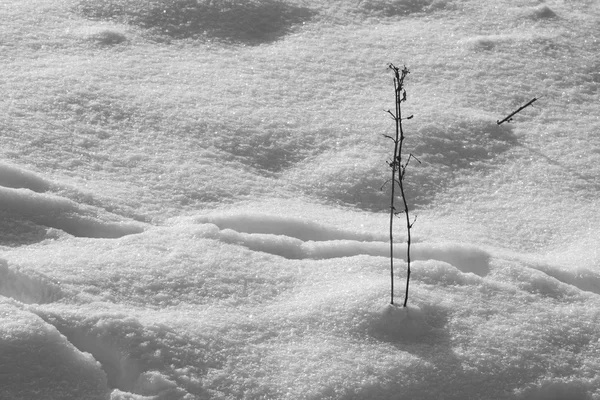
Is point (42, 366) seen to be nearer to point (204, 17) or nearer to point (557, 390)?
point (557, 390)

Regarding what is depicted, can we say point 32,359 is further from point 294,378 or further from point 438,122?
point 438,122

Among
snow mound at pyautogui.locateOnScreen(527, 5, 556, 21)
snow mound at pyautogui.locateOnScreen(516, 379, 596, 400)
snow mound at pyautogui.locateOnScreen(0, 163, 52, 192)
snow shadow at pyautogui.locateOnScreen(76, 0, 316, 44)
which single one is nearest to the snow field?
snow mound at pyautogui.locateOnScreen(516, 379, 596, 400)

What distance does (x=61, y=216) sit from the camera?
282 cm

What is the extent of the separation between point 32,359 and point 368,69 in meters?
2.57

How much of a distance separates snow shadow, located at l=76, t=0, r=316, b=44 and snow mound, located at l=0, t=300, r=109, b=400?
2427 millimetres

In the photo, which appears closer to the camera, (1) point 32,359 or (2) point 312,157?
(1) point 32,359

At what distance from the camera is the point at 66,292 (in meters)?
2.42

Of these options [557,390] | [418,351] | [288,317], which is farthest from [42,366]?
[557,390]

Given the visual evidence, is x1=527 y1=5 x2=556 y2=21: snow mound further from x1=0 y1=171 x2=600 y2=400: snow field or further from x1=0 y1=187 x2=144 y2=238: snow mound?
x1=0 y1=187 x2=144 y2=238: snow mound

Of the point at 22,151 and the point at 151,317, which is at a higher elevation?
the point at 22,151

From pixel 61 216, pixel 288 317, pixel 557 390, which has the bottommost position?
pixel 557 390

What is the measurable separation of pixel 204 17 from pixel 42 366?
2.76 meters

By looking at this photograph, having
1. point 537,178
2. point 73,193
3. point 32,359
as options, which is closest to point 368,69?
point 537,178

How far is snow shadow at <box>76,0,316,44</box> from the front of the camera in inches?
170
